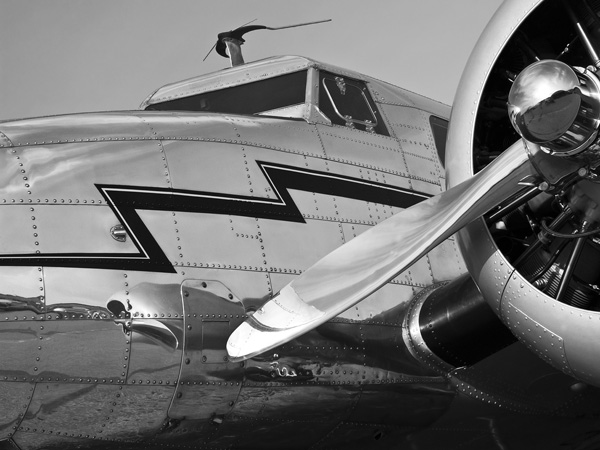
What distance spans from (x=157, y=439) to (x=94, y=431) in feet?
1.35

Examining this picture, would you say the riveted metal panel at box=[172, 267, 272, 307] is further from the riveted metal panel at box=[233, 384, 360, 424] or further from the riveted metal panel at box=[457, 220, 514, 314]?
the riveted metal panel at box=[457, 220, 514, 314]

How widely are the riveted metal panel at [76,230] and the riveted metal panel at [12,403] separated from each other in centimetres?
81

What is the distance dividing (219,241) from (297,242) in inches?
22.9

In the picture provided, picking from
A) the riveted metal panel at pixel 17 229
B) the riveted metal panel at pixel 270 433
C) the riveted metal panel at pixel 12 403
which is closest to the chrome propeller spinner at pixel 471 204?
the riveted metal panel at pixel 270 433

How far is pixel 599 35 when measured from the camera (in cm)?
608

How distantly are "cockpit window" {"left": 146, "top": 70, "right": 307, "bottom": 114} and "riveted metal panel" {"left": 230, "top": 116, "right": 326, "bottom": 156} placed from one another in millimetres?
402

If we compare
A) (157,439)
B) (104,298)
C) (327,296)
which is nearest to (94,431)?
(157,439)

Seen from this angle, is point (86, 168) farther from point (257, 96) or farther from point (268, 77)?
point (268, 77)

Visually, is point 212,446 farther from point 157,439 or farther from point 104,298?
point 104,298

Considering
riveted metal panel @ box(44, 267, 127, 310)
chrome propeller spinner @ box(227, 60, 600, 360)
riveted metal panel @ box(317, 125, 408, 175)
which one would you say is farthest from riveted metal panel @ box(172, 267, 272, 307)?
riveted metal panel @ box(317, 125, 408, 175)

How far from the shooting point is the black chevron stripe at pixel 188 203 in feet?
20.5

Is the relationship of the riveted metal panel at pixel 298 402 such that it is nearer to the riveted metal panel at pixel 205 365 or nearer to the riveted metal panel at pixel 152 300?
the riveted metal panel at pixel 205 365

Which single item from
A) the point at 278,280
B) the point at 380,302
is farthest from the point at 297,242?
the point at 380,302

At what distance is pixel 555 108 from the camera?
5262 millimetres
